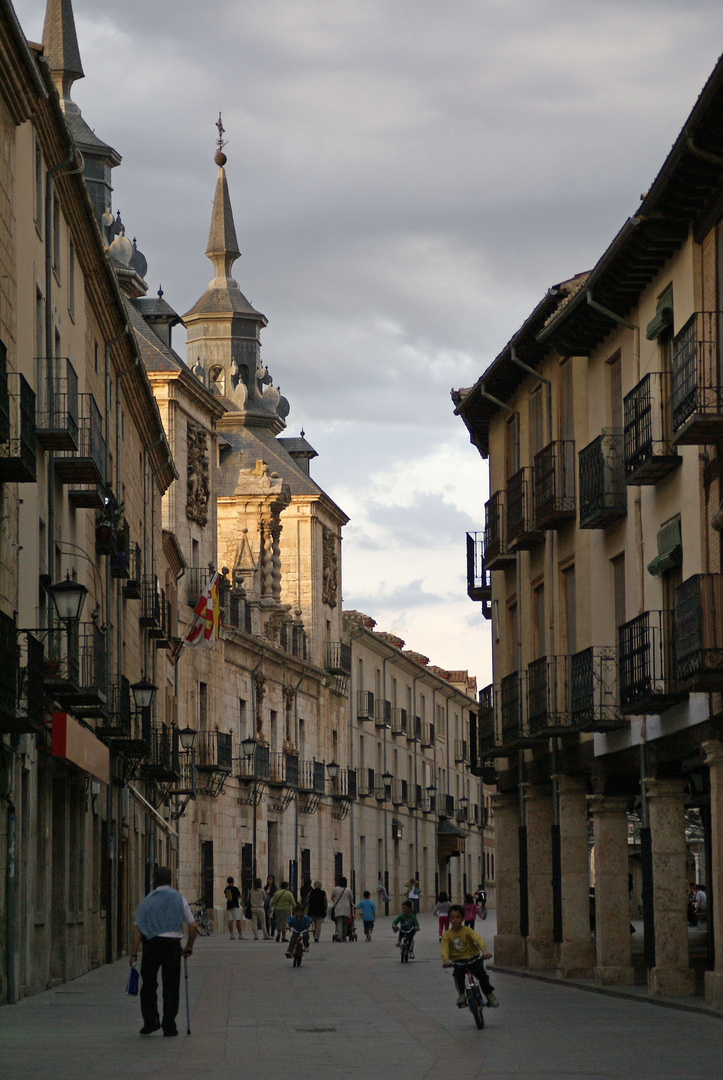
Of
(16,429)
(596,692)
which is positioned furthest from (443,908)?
(16,429)

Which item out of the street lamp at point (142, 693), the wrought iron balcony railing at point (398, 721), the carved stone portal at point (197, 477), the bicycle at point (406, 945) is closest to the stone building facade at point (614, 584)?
the bicycle at point (406, 945)

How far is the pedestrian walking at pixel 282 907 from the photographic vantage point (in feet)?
133

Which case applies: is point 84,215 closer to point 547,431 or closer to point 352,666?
point 547,431

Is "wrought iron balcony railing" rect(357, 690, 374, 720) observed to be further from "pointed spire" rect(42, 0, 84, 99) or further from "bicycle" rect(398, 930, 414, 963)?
"bicycle" rect(398, 930, 414, 963)

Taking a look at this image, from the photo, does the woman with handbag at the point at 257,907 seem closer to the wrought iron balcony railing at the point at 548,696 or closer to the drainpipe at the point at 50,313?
the wrought iron balcony railing at the point at 548,696

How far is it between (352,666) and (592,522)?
51.0 metres

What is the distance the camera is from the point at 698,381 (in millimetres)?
18703

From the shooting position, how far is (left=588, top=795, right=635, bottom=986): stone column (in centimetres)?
2388

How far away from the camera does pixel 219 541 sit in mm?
67250

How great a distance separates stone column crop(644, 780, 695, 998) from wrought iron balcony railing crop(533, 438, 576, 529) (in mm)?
5257

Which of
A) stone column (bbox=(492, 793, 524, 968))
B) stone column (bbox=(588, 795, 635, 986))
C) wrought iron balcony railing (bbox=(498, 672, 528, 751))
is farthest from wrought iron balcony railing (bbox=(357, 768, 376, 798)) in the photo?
stone column (bbox=(588, 795, 635, 986))

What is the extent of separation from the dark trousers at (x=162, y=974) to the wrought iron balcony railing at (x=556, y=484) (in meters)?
11.7

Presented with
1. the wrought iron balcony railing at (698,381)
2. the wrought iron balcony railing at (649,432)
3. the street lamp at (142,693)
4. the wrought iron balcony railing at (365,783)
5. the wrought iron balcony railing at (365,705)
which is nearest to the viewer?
the wrought iron balcony railing at (698,381)

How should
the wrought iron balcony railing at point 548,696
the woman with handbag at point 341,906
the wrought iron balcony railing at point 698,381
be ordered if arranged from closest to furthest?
the wrought iron balcony railing at point 698,381
the wrought iron balcony railing at point 548,696
the woman with handbag at point 341,906
